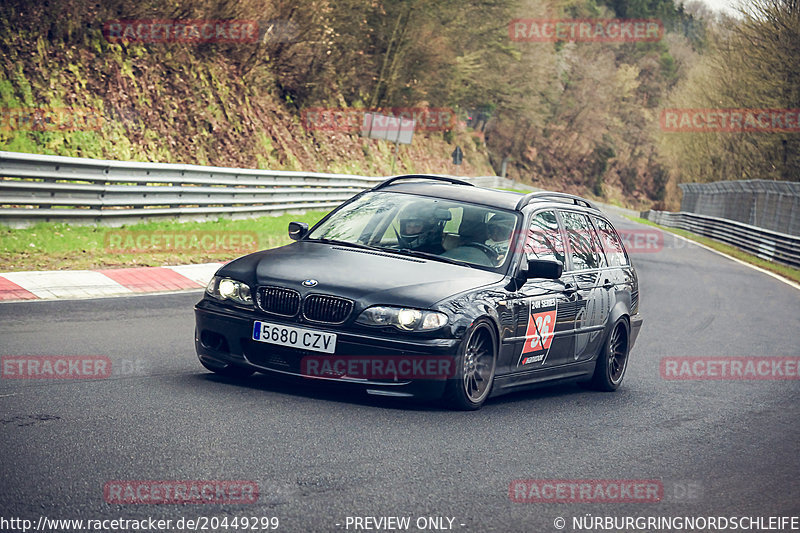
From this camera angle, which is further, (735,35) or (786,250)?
(735,35)

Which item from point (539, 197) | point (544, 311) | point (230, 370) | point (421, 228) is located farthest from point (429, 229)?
point (230, 370)

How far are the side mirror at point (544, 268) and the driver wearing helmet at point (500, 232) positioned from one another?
292mm

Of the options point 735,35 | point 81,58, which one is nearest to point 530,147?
point 735,35

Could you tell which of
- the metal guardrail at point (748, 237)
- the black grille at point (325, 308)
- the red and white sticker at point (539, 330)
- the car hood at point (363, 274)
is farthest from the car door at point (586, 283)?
the metal guardrail at point (748, 237)

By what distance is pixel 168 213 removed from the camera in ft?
59.6

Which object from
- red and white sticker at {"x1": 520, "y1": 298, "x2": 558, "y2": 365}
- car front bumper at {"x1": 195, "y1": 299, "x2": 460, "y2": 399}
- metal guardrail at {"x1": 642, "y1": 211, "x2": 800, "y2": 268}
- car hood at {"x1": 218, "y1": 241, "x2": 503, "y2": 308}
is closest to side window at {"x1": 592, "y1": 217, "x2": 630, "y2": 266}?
red and white sticker at {"x1": 520, "y1": 298, "x2": 558, "y2": 365}

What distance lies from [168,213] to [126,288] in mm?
5803

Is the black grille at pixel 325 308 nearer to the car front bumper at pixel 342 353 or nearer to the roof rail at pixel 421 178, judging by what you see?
the car front bumper at pixel 342 353

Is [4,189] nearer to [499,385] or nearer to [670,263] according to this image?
[499,385]

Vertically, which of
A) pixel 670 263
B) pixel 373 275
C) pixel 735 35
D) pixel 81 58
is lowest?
pixel 670 263

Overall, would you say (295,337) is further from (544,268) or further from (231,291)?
(544,268)

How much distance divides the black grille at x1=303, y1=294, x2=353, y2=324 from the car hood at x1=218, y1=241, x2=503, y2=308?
4 centimetres

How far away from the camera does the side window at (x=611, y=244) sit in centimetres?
956

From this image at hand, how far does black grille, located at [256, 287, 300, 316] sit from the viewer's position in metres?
6.83
